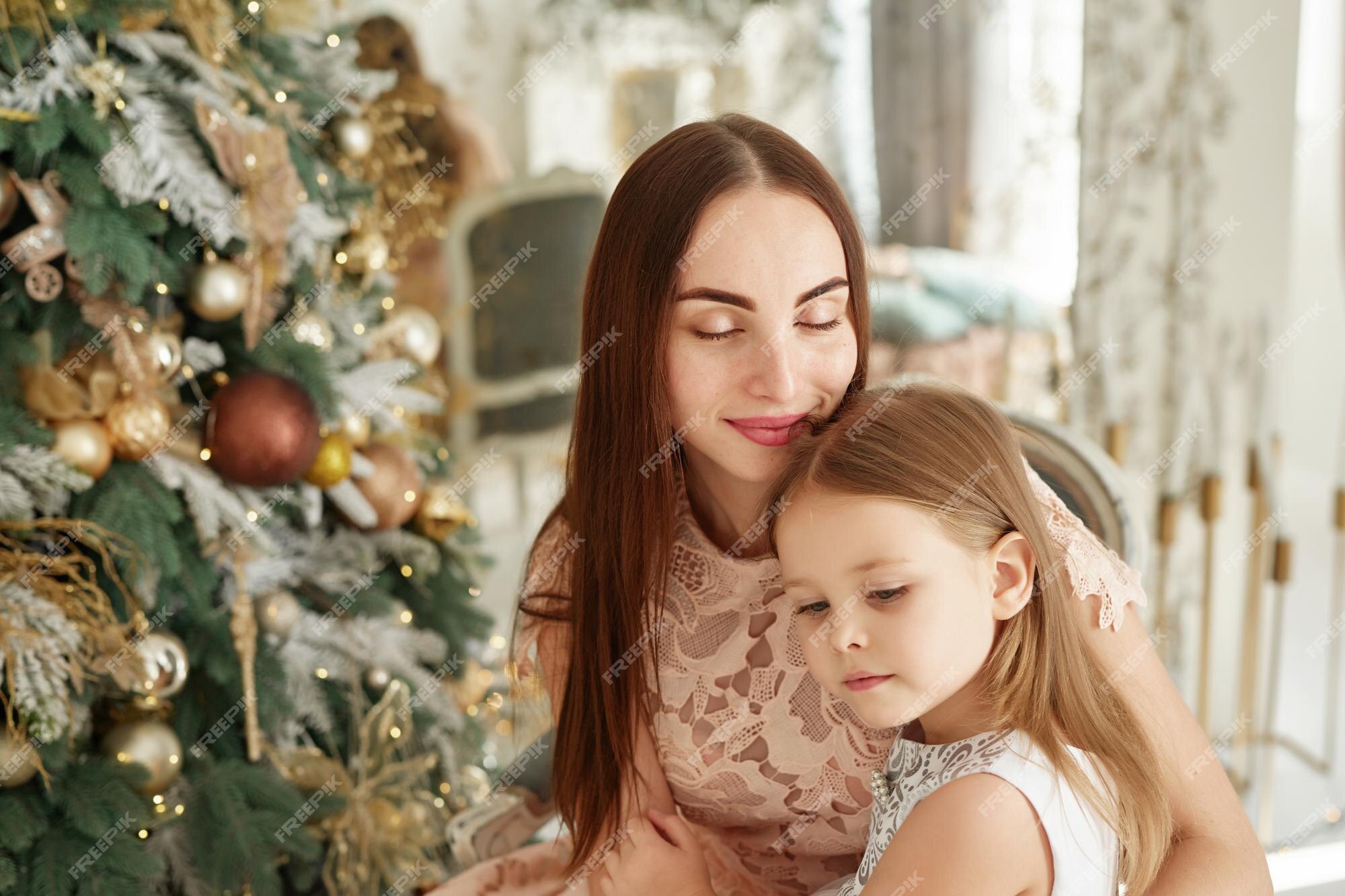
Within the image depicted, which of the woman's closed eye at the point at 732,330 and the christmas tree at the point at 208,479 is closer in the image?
the woman's closed eye at the point at 732,330

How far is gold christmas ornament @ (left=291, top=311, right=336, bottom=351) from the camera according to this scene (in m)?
2.03

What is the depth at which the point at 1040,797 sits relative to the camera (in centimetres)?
94

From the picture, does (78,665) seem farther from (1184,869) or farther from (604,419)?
(1184,869)

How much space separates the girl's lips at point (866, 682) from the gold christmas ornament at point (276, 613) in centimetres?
132

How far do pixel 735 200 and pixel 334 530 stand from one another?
4.48 ft

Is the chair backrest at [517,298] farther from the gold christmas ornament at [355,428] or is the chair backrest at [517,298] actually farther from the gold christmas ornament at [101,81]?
the gold christmas ornament at [101,81]

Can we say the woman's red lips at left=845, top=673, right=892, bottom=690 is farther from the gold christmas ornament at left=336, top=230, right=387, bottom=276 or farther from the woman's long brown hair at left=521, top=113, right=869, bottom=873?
the gold christmas ornament at left=336, top=230, right=387, bottom=276

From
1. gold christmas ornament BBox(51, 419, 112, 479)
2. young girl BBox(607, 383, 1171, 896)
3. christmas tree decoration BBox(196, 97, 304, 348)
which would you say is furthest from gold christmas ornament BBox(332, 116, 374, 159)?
young girl BBox(607, 383, 1171, 896)

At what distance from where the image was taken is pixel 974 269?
11.4ft

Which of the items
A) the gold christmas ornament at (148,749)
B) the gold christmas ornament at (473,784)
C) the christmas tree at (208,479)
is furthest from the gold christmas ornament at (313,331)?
the gold christmas ornament at (473,784)

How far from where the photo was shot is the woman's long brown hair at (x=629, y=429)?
3.85 ft

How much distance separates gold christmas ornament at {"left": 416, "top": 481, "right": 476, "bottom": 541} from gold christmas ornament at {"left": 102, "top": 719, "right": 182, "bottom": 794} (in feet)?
2.12

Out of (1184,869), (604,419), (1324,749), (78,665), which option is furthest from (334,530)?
(1324,749)

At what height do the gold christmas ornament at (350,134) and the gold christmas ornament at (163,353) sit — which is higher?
the gold christmas ornament at (350,134)
